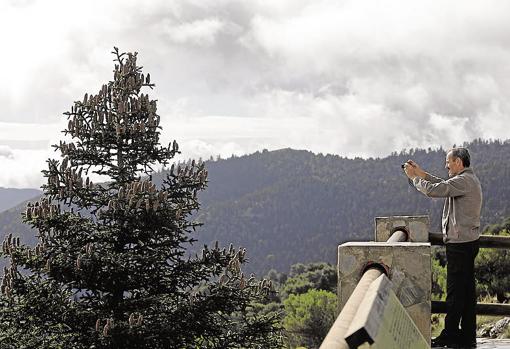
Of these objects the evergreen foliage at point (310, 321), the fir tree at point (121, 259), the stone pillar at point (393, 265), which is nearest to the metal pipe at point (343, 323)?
the stone pillar at point (393, 265)

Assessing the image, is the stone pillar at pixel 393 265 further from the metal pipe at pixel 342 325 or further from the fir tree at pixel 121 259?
the fir tree at pixel 121 259

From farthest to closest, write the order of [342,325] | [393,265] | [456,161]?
[456,161], [393,265], [342,325]

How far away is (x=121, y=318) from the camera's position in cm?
1091

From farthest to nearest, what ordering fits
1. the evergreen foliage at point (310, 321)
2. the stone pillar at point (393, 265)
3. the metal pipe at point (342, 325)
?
the evergreen foliage at point (310, 321), the stone pillar at point (393, 265), the metal pipe at point (342, 325)

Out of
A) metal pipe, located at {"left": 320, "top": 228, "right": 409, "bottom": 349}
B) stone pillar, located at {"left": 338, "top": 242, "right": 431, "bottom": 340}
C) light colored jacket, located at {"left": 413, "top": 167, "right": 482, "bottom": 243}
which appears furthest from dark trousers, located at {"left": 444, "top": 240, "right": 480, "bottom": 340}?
metal pipe, located at {"left": 320, "top": 228, "right": 409, "bottom": 349}

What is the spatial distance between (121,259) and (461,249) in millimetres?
6396

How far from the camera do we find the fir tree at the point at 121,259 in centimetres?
1027

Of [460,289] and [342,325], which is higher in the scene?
[342,325]

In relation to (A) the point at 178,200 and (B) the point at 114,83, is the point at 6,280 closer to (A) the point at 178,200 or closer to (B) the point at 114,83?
(A) the point at 178,200

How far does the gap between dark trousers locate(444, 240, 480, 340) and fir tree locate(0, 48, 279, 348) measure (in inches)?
198

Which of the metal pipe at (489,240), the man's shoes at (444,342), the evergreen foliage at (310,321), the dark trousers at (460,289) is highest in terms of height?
the metal pipe at (489,240)

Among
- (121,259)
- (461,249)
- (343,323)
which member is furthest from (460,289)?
(121,259)

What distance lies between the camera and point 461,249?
6051mm

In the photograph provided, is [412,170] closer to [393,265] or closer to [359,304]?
[393,265]
